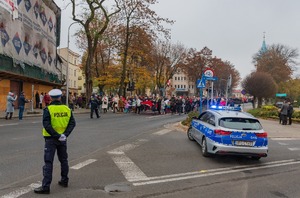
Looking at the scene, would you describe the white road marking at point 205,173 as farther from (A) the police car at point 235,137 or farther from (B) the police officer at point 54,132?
(B) the police officer at point 54,132

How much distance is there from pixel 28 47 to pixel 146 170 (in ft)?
87.7

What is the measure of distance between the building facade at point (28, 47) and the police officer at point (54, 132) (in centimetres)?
1850

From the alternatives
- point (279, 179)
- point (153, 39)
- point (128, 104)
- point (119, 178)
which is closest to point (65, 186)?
point (119, 178)

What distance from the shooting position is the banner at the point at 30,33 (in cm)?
2647

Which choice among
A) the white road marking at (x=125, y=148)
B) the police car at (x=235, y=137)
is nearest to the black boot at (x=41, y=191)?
the white road marking at (x=125, y=148)

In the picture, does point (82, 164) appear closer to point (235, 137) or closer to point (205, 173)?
point (205, 173)

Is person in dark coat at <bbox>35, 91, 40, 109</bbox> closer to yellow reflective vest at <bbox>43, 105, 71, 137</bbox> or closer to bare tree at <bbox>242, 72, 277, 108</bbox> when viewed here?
bare tree at <bbox>242, 72, 277, 108</bbox>

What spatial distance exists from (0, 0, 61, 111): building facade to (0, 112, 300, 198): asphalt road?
14617 millimetres

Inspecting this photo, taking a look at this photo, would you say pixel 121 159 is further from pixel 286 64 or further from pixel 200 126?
pixel 286 64

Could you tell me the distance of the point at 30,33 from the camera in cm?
3169

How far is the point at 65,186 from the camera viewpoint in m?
6.06

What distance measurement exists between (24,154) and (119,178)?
11.1 ft

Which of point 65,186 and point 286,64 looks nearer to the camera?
point 65,186

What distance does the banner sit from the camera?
26.5 meters
